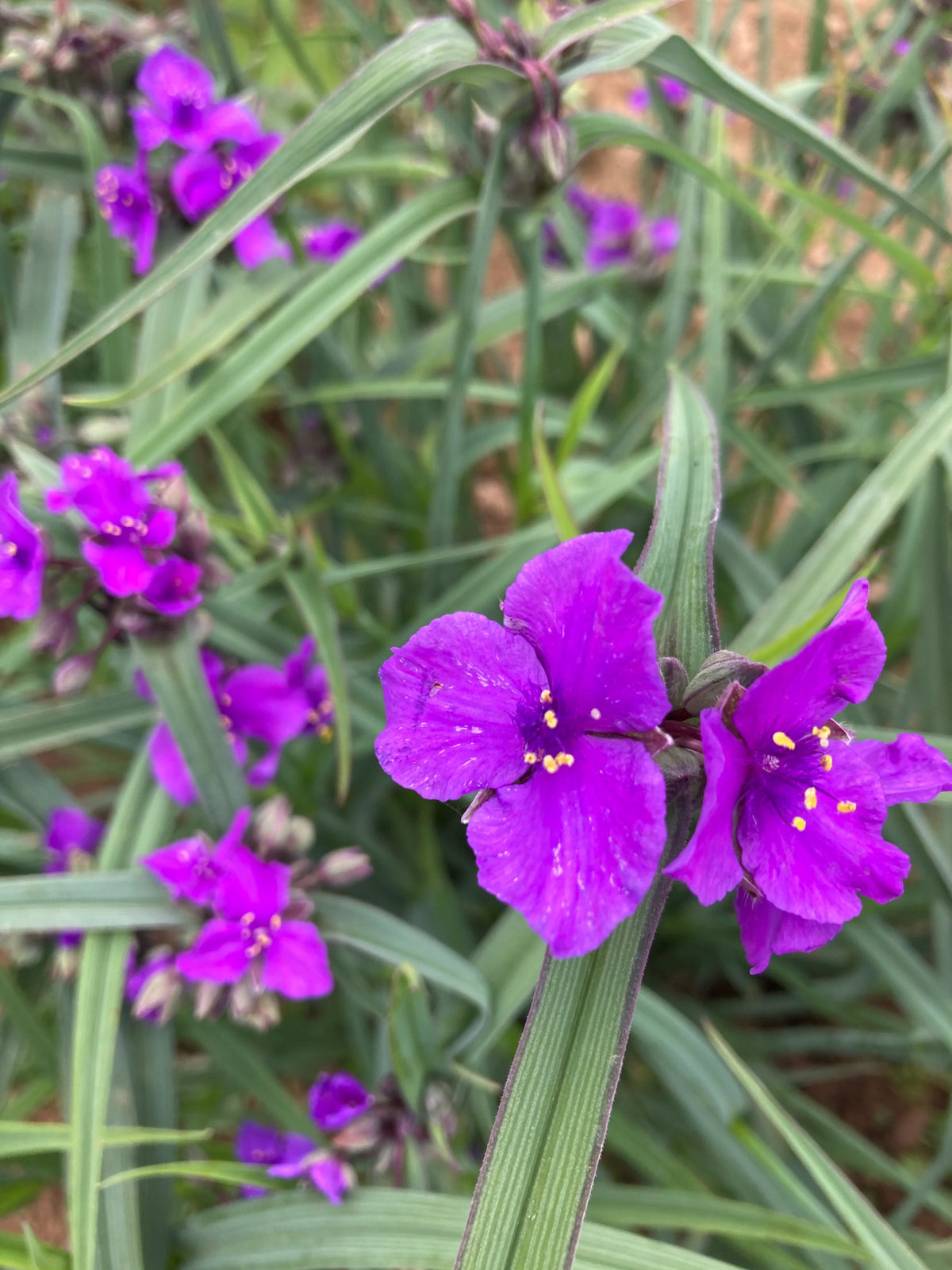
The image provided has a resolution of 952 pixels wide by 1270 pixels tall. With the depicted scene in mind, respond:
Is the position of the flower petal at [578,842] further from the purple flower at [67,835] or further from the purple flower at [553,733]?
the purple flower at [67,835]

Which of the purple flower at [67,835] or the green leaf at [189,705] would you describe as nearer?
the green leaf at [189,705]

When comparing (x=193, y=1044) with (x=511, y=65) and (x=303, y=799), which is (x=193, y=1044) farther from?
(x=511, y=65)

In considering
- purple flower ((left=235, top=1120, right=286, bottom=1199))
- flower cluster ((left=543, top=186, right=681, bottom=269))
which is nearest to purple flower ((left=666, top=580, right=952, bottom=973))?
purple flower ((left=235, top=1120, right=286, bottom=1199))

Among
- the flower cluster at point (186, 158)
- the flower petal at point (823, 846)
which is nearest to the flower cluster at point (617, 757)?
the flower petal at point (823, 846)

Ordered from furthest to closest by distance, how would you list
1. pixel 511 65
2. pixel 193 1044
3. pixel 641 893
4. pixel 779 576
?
pixel 193 1044
pixel 779 576
pixel 511 65
pixel 641 893

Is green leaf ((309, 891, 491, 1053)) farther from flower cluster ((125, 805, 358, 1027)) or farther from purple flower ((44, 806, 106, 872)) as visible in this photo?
purple flower ((44, 806, 106, 872))

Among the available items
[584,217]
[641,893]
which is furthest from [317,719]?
[584,217]

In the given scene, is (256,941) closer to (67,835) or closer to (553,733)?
(67,835)
